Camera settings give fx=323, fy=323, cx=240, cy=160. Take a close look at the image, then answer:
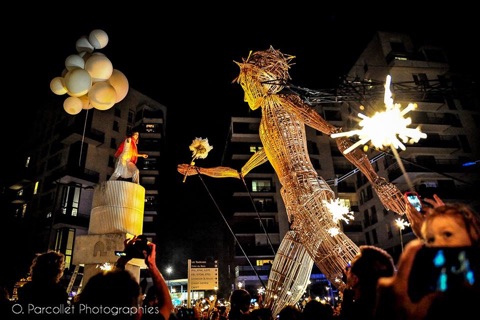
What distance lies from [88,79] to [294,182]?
6501mm

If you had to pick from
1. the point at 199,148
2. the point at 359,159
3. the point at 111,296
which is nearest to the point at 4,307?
the point at 111,296

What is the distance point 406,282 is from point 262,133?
7101mm

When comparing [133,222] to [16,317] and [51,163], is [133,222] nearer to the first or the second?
[16,317]

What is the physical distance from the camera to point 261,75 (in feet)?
28.4

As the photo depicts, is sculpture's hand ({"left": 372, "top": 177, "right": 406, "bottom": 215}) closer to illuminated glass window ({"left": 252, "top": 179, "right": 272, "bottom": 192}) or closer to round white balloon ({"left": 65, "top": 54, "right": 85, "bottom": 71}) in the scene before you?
round white balloon ({"left": 65, "top": 54, "right": 85, "bottom": 71})

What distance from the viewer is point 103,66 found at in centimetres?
968

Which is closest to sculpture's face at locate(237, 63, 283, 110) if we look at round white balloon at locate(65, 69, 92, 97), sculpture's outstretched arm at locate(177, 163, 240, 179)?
sculpture's outstretched arm at locate(177, 163, 240, 179)

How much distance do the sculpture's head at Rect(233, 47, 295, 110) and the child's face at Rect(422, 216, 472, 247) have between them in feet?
22.4

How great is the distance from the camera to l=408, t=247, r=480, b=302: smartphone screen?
1648 millimetres

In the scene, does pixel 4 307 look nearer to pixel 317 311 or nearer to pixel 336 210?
pixel 317 311

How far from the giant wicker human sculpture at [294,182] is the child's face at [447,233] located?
182 inches

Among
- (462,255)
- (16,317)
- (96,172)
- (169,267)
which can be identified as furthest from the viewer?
(169,267)

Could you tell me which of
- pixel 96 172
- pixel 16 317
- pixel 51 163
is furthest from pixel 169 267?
→ pixel 16 317

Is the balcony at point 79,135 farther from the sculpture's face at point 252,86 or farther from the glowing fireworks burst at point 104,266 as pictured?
the sculpture's face at point 252,86
